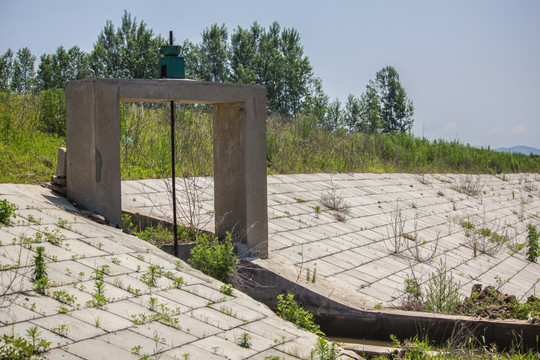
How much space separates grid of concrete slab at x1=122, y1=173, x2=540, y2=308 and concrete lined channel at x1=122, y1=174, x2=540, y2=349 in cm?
3

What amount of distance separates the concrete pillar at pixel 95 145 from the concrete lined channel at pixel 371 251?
1397 millimetres

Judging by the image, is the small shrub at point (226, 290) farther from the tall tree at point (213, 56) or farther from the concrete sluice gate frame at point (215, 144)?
the tall tree at point (213, 56)

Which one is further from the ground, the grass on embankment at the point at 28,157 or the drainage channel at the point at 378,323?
the grass on embankment at the point at 28,157

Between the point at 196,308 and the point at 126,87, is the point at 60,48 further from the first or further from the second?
the point at 196,308

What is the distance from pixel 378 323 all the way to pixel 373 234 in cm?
468

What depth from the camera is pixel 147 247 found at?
257 inches

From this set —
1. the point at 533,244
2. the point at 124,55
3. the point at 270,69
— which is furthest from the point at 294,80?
the point at 533,244

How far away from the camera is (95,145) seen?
22.5ft

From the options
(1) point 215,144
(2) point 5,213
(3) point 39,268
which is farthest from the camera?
(1) point 215,144

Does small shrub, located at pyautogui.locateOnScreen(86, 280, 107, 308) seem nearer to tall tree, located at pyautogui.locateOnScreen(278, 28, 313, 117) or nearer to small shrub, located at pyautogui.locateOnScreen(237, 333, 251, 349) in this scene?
small shrub, located at pyautogui.locateOnScreen(237, 333, 251, 349)

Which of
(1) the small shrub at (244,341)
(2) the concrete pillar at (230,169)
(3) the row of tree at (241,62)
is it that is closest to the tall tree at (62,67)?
(3) the row of tree at (241,62)

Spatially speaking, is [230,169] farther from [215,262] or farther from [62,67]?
[62,67]

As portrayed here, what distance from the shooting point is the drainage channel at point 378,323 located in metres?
6.29

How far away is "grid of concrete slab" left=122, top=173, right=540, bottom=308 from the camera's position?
863 centimetres
